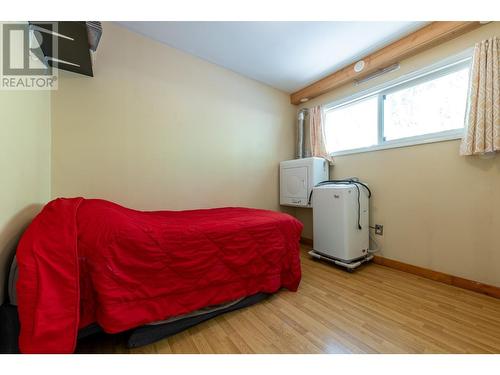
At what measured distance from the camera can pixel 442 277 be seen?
68.6 inches

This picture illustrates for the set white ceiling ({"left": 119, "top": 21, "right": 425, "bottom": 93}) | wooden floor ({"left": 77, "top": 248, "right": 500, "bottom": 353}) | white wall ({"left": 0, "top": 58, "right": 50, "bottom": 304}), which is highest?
white ceiling ({"left": 119, "top": 21, "right": 425, "bottom": 93})

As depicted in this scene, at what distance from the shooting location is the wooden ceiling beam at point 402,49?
1.64 meters

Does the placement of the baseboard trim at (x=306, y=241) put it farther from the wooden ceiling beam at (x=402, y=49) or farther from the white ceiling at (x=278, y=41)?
the white ceiling at (x=278, y=41)

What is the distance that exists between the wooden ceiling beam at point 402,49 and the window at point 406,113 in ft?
0.76

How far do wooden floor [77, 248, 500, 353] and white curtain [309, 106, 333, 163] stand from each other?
168 centimetres

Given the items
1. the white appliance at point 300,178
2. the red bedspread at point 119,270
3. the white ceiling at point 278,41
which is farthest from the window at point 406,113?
the red bedspread at point 119,270

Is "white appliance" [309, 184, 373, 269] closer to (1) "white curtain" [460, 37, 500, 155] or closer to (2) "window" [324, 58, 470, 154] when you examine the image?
(2) "window" [324, 58, 470, 154]

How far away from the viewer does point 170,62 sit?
205 cm

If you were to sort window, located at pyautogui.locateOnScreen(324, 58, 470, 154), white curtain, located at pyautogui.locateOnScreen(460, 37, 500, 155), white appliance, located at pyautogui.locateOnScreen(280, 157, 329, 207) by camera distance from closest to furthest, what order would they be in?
white curtain, located at pyautogui.locateOnScreen(460, 37, 500, 155), window, located at pyautogui.locateOnScreen(324, 58, 470, 154), white appliance, located at pyautogui.locateOnScreen(280, 157, 329, 207)

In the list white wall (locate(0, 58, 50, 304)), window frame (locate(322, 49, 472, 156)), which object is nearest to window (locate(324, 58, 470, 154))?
window frame (locate(322, 49, 472, 156))

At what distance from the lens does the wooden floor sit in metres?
1.00

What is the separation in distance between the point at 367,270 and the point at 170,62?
2.96 m
